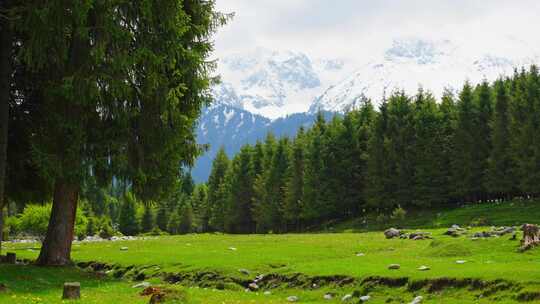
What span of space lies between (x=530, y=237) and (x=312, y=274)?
34.0 ft

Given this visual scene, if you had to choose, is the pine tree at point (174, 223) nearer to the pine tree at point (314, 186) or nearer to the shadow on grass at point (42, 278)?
the pine tree at point (314, 186)

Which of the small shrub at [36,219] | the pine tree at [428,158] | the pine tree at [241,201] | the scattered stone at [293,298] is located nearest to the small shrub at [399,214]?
the pine tree at [428,158]

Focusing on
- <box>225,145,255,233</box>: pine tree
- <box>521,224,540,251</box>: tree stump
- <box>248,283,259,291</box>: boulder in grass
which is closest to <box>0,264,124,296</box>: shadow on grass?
<box>248,283,259,291</box>: boulder in grass

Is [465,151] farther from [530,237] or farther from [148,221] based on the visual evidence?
[148,221]

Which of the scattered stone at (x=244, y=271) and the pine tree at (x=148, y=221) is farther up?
the pine tree at (x=148, y=221)

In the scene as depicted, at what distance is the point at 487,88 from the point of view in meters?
83.1

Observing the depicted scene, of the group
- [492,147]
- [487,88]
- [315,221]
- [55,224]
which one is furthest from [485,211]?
[55,224]

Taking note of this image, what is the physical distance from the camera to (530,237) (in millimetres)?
27781

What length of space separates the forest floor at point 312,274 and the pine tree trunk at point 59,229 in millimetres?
1055

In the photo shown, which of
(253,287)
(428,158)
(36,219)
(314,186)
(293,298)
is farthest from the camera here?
(314,186)

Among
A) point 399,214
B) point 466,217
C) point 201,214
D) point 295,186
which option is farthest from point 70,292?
point 201,214

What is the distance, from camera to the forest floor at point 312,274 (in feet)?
67.7

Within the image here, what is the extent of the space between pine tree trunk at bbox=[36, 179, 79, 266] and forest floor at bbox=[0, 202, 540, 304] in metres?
1.06

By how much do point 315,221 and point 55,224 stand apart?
6843cm
